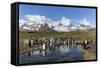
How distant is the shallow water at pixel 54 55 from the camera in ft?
7.86

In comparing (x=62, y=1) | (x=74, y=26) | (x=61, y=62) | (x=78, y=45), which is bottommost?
(x=61, y=62)

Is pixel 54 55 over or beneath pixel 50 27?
beneath

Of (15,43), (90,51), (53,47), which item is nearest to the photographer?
(15,43)

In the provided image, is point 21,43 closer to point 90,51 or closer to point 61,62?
point 61,62

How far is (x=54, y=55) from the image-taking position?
2.51m

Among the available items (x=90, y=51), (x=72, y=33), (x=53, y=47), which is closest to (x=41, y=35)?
(x=53, y=47)

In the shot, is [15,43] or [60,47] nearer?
[15,43]

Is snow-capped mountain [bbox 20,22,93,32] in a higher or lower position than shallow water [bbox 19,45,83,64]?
higher

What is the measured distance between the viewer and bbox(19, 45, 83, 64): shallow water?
240 centimetres

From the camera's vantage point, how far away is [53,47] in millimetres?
2514

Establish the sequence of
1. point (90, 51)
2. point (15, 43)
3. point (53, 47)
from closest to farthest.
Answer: point (15, 43)
point (53, 47)
point (90, 51)

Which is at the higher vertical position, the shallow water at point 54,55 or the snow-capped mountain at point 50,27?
the snow-capped mountain at point 50,27

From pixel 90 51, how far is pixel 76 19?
1.19ft
